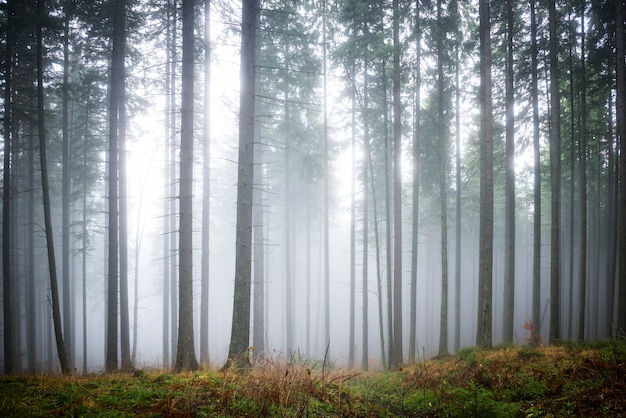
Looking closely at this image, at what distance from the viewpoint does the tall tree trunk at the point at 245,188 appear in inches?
289

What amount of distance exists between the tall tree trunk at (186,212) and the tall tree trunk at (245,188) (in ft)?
4.68

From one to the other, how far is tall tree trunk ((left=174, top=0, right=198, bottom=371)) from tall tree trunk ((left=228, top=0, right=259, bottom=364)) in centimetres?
143

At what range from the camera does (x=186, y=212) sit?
26.7 feet

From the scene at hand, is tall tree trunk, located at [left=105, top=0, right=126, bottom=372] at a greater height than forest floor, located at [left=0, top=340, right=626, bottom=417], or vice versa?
tall tree trunk, located at [left=105, top=0, right=126, bottom=372]

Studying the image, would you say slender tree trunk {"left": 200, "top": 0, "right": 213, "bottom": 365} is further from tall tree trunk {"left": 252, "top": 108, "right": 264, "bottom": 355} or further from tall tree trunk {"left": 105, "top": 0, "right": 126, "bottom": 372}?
tall tree trunk {"left": 105, "top": 0, "right": 126, "bottom": 372}

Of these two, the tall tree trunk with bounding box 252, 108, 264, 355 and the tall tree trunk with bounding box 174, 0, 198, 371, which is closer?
the tall tree trunk with bounding box 174, 0, 198, 371

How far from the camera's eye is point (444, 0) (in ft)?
37.3

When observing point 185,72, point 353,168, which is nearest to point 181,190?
point 185,72

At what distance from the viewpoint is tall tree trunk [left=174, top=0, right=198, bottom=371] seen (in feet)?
25.8

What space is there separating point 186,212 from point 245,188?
6.31ft

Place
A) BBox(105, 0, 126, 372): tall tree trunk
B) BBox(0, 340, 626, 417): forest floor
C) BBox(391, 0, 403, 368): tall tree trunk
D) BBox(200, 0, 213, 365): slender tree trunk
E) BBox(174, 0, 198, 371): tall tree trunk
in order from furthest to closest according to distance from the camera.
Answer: BBox(200, 0, 213, 365): slender tree trunk → BBox(391, 0, 403, 368): tall tree trunk → BBox(105, 0, 126, 372): tall tree trunk → BBox(174, 0, 198, 371): tall tree trunk → BBox(0, 340, 626, 417): forest floor

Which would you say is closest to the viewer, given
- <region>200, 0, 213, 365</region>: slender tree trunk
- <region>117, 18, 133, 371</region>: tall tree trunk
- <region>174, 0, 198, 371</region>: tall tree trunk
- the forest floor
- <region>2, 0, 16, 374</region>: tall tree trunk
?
the forest floor

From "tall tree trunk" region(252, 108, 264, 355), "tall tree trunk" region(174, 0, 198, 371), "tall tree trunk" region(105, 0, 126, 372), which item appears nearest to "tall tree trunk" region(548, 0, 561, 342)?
"tall tree trunk" region(252, 108, 264, 355)

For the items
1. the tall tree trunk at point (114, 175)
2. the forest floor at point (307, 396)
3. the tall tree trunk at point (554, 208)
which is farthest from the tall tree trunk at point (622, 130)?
the tall tree trunk at point (114, 175)
